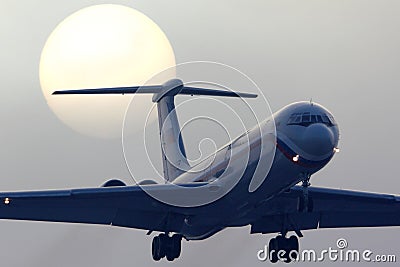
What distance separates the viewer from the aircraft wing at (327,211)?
147 feet

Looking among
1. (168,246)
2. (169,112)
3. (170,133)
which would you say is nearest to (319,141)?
(168,246)

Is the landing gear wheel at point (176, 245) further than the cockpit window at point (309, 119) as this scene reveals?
Yes

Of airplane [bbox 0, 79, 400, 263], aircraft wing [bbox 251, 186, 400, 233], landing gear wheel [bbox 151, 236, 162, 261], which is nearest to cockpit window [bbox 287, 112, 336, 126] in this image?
airplane [bbox 0, 79, 400, 263]

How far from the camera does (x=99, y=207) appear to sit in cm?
4575

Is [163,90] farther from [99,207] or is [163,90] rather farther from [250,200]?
[250,200]

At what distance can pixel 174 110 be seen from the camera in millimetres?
60875

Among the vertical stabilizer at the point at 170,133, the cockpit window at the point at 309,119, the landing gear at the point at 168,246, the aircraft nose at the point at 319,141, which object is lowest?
the landing gear at the point at 168,246

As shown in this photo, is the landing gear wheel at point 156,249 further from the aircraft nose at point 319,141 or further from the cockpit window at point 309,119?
the aircraft nose at point 319,141

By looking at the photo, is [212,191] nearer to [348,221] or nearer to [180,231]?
[180,231]

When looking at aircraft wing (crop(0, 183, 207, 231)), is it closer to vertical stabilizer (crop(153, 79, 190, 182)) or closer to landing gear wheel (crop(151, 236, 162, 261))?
landing gear wheel (crop(151, 236, 162, 261))

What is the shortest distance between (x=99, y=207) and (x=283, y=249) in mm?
8220

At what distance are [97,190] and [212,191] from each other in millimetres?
5027

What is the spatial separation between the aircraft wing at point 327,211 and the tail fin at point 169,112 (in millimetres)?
7193

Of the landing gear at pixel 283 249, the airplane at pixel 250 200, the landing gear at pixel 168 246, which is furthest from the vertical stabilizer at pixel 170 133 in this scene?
the landing gear at pixel 283 249
